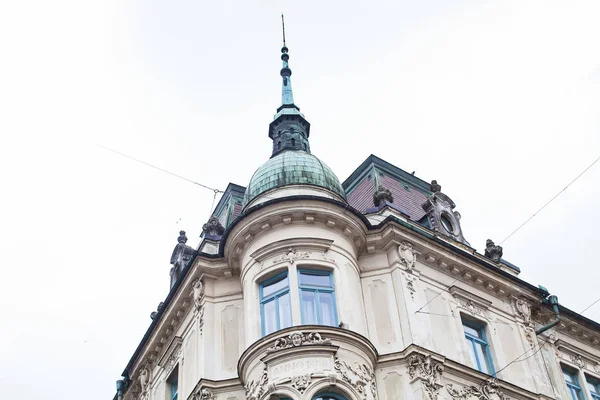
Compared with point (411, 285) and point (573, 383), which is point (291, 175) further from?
point (573, 383)

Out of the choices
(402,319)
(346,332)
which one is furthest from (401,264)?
(346,332)

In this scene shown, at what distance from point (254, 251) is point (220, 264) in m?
1.99

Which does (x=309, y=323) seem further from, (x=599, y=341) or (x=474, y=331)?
(x=599, y=341)

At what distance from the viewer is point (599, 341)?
33.6m

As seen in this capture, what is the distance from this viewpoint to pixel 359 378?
80.5 ft

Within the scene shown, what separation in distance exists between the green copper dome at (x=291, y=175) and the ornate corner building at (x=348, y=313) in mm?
57

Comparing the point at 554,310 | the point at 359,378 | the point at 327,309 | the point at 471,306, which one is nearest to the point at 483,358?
the point at 471,306

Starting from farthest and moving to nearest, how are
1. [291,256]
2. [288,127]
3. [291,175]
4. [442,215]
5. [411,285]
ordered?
[288,127] < [442,215] < [291,175] < [411,285] < [291,256]

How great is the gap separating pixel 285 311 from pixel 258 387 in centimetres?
268

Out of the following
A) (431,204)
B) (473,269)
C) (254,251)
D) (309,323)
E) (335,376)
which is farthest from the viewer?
(431,204)

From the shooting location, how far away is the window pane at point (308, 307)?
25703 mm

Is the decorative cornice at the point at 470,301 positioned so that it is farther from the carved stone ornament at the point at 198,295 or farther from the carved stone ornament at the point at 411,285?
the carved stone ornament at the point at 198,295

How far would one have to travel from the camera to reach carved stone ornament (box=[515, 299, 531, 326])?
30469mm

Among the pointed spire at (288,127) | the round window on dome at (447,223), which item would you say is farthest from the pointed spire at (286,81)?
the round window on dome at (447,223)
